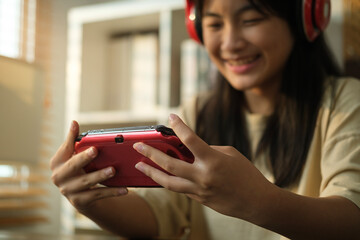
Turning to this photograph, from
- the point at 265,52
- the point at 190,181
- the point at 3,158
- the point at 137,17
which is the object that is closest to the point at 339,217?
the point at 190,181

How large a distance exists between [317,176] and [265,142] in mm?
152

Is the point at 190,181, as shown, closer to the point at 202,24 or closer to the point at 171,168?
the point at 171,168

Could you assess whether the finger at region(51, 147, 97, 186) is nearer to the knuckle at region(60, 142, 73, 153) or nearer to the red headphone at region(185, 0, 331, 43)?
the knuckle at region(60, 142, 73, 153)

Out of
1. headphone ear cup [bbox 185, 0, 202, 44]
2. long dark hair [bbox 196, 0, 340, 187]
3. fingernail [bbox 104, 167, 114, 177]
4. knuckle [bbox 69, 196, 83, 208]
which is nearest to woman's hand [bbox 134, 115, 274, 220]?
fingernail [bbox 104, 167, 114, 177]

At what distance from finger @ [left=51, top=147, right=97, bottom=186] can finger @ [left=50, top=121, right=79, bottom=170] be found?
16 millimetres

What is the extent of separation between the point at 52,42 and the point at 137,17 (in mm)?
578

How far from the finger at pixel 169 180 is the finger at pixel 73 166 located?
11 cm

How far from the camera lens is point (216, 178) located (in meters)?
0.55

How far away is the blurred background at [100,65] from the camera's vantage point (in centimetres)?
171

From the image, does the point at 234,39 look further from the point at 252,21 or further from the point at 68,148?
the point at 68,148

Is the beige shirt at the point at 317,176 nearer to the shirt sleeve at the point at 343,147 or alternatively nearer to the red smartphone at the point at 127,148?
the shirt sleeve at the point at 343,147

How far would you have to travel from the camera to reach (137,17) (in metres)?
1.82

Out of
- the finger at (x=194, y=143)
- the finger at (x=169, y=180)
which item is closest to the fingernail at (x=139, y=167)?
the finger at (x=169, y=180)

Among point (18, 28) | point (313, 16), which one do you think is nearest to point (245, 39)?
point (313, 16)
